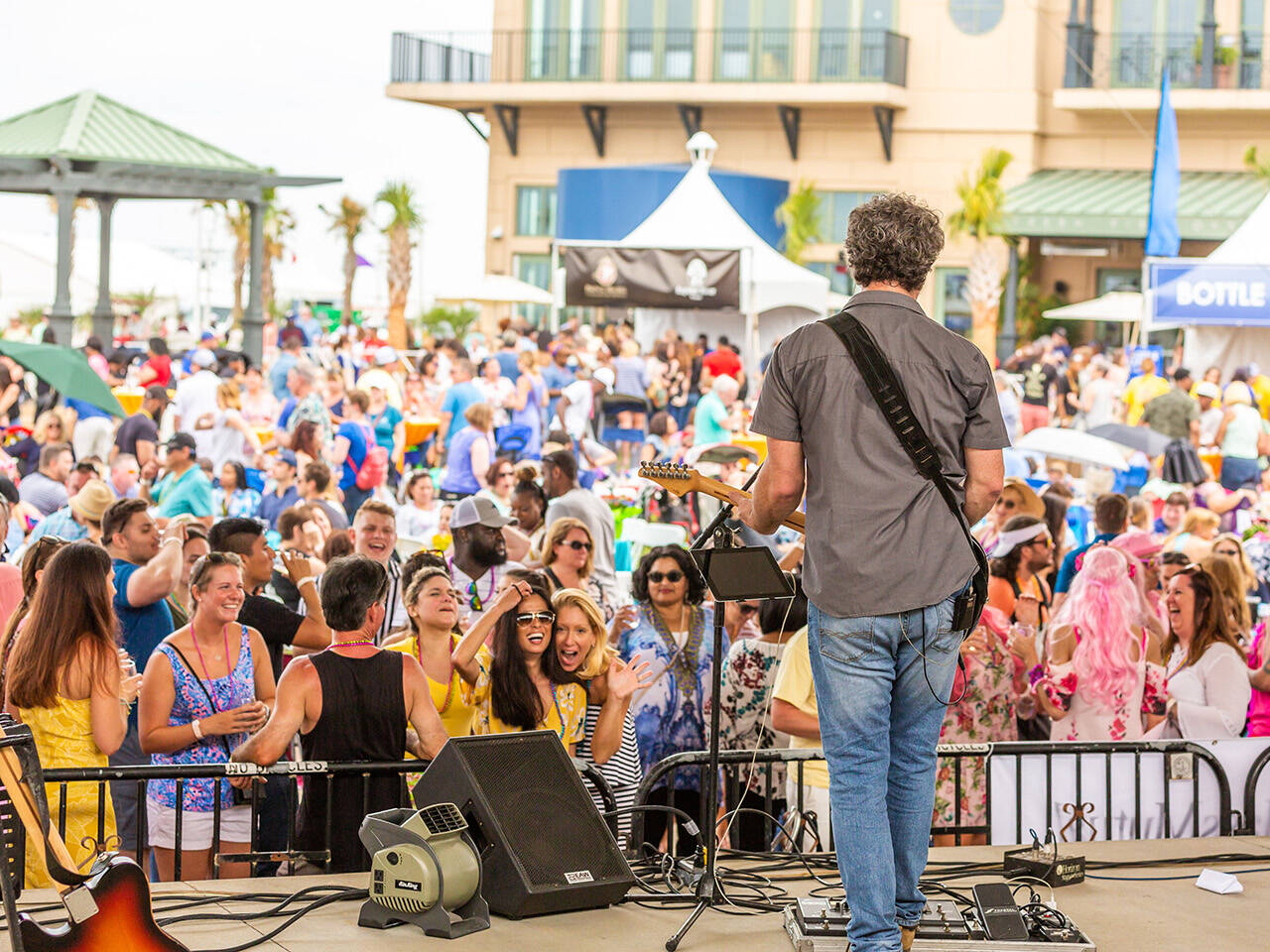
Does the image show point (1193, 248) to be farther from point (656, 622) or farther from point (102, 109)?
point (656, 622)

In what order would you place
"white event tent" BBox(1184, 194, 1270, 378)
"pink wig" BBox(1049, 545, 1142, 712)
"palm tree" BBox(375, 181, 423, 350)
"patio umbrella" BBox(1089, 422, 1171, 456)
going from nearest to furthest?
"pink wig" BBox(1049, 545, 1142, 712)
"patio umbrella" BBox(1089, 422, 1171, 456)
"white event tent" BBox(1184, 194, 1270, 378)
"palm tree" BBox(375, 181, 423, 350)

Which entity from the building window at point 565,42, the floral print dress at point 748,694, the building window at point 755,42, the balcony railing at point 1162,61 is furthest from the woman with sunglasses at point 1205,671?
the building window at point 565,42

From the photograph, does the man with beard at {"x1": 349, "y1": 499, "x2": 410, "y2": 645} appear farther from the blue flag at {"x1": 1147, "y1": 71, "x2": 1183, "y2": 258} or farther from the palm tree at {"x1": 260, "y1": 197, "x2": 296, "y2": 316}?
the palm tree at {"x1": 260, "y1": 197, "x2": 296, "y2": 316}

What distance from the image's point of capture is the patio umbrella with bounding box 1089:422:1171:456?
12305 millimetres

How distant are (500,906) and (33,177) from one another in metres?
16.5

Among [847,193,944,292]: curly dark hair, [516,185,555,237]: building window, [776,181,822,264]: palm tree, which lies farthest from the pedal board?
[516,185,555,237]: building window

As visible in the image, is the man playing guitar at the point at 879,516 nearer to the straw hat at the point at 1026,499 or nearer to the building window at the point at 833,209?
the straw hat at the point at 1026,499

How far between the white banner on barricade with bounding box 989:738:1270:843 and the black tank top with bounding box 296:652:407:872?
222cm

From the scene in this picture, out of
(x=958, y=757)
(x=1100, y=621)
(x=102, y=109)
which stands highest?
(x=102, y=109)

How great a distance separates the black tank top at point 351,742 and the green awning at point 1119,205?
29.0 metres

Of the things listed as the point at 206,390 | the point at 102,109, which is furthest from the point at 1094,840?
the point at 102,109

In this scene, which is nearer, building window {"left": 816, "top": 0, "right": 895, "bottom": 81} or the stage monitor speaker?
the stage monitor speaker

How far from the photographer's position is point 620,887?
478 centimetres

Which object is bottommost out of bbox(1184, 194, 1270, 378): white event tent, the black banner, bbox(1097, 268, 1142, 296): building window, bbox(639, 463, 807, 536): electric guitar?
bbox(639, 463, 807, 536): electric guitar
